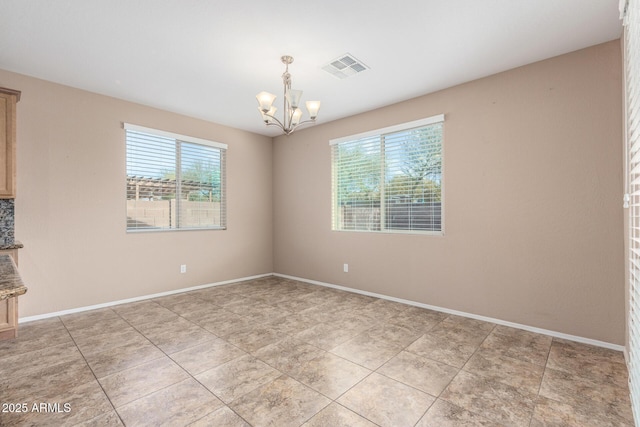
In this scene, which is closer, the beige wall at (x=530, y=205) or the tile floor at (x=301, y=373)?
the tile floor at (x=301, y=373)

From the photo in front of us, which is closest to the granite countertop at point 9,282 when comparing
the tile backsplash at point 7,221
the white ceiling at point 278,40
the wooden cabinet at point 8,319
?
the wooden cabinet at point 8,319

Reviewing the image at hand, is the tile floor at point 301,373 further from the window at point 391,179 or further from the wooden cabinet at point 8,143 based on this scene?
the wooden cabinet at point 8,143

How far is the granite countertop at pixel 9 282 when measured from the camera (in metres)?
1.13

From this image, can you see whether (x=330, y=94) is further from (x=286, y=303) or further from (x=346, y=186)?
(x=286, y=303)

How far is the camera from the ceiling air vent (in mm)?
2943

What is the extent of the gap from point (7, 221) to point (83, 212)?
652 millimetres

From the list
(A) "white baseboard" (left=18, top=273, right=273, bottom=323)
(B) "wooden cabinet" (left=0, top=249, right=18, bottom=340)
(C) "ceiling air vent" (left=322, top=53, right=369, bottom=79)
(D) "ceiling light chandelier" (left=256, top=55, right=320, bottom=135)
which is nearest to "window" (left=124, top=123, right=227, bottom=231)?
(A) "white baseboard" (left=18, top=273, right=273, bottom=323)

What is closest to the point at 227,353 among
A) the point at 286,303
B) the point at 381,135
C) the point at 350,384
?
the point at 350,384

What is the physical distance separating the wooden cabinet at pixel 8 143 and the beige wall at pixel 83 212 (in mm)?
379

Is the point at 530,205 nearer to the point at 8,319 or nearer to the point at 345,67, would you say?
the point at 345,67

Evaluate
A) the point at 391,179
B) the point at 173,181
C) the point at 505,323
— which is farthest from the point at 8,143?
the point at 505,323

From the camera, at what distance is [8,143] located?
2.87 m

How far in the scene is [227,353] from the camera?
2.54 m

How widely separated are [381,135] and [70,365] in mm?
4158
